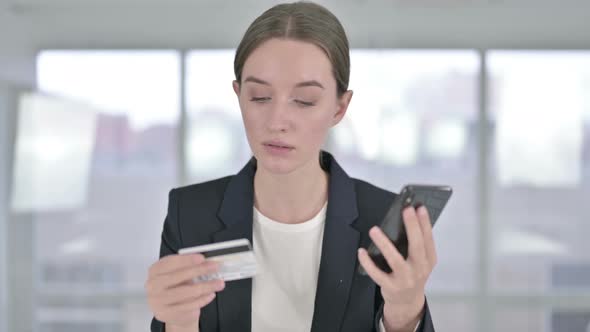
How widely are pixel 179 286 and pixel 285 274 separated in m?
0.35

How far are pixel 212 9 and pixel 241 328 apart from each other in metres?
2.79

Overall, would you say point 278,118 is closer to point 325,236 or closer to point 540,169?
point 325,236

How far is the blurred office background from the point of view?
3756 mm

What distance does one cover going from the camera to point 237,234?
137cm

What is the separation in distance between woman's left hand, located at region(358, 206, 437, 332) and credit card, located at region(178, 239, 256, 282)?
193 millimetres

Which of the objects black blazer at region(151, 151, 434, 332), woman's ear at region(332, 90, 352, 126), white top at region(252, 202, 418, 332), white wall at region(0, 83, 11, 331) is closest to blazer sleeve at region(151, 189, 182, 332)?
black blazer at region(151, 151, 434, 332)

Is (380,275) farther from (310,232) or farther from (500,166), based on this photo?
(500,166)

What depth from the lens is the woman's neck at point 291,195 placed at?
1407mm

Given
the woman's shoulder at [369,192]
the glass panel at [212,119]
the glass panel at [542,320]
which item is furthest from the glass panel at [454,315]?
the woman's shoulder at [369,192]

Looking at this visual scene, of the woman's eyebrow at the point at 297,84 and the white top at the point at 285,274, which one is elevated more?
the woman's eyebrow at the point at 297,84

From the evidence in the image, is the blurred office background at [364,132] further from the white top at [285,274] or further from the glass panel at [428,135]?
the white top at [285,274]

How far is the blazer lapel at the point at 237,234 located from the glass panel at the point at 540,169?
2681 mm

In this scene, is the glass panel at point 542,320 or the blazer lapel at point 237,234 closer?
the blazer lapel at point 237,234

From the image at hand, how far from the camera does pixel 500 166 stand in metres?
3.79
